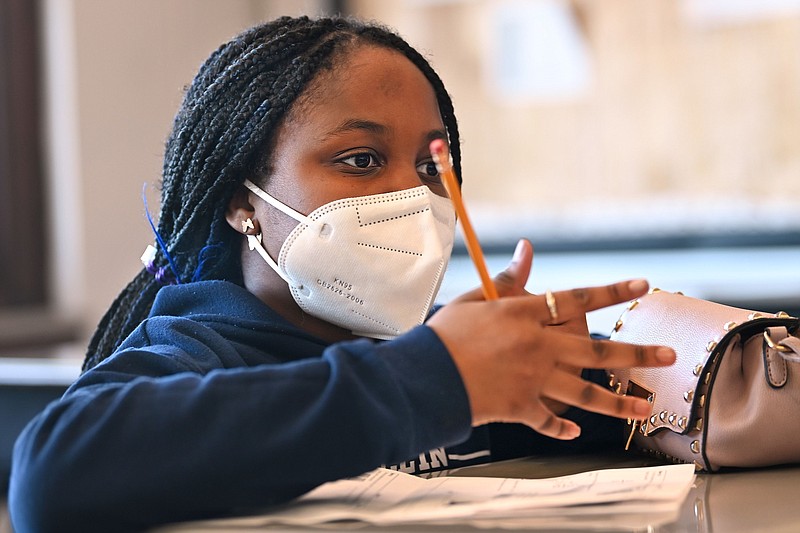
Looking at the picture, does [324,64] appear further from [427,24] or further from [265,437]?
[427,24]

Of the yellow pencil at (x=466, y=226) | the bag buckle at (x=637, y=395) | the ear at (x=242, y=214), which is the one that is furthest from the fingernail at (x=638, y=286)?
the ear at (x=242, y=214)

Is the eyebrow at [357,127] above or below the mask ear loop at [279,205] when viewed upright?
above

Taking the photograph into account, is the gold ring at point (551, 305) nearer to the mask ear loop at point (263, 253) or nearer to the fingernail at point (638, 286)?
the fingernail at point (638, 286)

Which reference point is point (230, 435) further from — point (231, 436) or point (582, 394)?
point (582, 394)

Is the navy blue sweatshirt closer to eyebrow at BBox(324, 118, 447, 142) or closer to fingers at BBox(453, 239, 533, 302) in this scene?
fingers at BBox(453, 239, 533, 302)

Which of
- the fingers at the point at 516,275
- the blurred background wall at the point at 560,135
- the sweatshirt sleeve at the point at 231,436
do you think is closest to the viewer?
the sweatshirt sleeve at the point at 231,436

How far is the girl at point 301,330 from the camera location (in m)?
0.71

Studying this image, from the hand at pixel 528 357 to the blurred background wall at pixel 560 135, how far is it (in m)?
1.95

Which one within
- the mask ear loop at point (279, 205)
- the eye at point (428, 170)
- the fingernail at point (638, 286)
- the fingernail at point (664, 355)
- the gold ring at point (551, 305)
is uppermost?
the eye at point (428, 170)

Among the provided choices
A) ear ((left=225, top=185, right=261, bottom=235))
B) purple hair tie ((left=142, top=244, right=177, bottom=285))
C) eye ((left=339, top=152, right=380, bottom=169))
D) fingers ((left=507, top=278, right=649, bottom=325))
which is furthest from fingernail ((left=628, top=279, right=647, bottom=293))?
purple hair tie ((left=142, top=244, right=177, bottom=285))

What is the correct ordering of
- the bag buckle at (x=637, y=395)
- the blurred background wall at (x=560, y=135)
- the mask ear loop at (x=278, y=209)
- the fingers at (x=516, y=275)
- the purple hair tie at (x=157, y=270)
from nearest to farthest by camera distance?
1. the fingers at (x=516, y=275)
2. the bag buckle at (x=637, y=395)
3. the mask ear loop at (x=278, y=209)
4. the purple hair tie at (x=157, y=270)
5. the blurred background wall at (x=560, y=135)

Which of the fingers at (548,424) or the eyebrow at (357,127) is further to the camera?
the eyebrow at (357,127)

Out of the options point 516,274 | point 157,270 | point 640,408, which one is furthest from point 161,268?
point 640,408

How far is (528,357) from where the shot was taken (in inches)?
29.7
